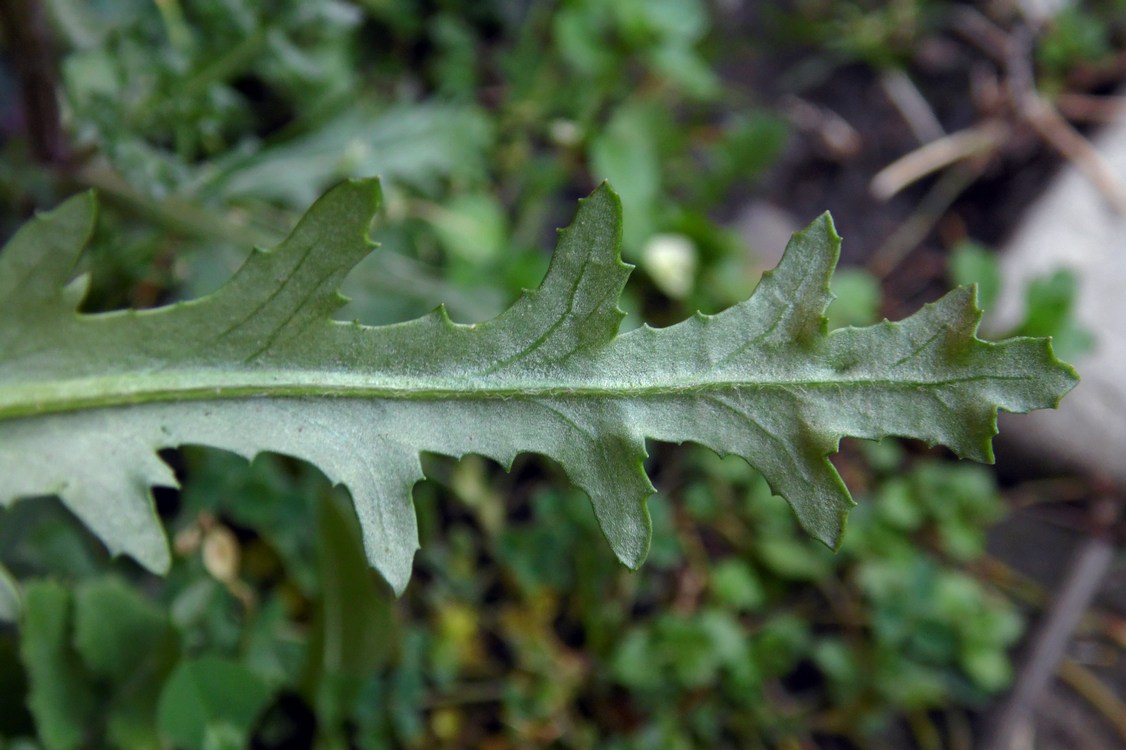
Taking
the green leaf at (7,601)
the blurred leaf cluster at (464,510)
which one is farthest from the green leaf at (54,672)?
the green leaf at (7,601)

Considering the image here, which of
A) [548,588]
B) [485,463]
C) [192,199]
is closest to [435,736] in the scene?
[548,588]

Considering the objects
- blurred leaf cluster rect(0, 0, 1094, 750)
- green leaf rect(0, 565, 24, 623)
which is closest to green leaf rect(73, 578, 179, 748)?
blurred leaf cluster rect(0, 0, 1094, 750)

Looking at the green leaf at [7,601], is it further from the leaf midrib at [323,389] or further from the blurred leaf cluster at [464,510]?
the leaf midrib at [323,389]

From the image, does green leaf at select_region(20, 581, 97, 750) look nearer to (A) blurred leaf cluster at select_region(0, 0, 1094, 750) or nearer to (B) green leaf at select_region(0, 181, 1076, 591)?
(A) blurred leaf cluster at select_region(0, 0, 1094, 750)

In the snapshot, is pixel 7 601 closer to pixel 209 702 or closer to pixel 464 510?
pixel 209 702

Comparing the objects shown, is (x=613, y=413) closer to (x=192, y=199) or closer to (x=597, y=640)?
(x=192, y=199)

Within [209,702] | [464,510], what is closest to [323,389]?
[209,702]
